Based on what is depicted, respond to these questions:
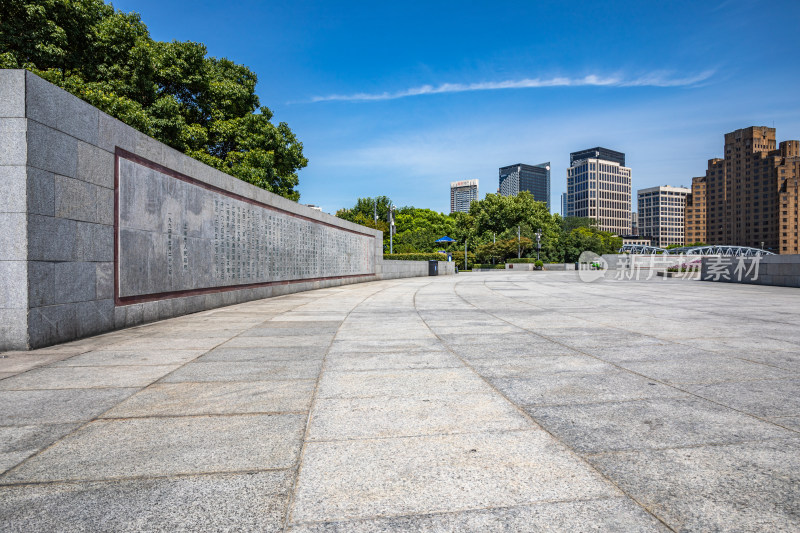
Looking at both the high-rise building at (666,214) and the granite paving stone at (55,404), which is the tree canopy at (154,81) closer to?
the granite paving stone at (55,404)

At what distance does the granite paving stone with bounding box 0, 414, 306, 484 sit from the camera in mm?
2424

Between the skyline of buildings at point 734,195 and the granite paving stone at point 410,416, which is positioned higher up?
the skyline of buildings at point 734,195

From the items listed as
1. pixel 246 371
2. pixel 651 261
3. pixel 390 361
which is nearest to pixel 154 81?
pixel 246 371

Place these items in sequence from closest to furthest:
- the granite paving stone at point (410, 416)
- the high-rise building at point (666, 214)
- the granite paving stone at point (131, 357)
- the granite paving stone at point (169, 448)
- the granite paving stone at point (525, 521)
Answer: the granite paving stone at point (525, 521) < the granite paving stone at point (169, 448) < the granite paving stone at point (410, 416) < the granite paving stone at point (131, 357) < the high-rise building at point (666, 214)

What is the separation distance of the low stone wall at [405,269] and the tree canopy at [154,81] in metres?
7.59

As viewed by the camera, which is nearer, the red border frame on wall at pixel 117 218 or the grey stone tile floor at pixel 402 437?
the grey stone tile floor at pixel 402 437

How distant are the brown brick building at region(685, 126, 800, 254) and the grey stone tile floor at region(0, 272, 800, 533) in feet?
509

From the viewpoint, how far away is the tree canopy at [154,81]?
657 inches

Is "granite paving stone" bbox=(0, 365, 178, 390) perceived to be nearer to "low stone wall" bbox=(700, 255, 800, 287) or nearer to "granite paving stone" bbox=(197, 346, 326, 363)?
"granite paving stone" bbox=(197, 346, 326, 363)

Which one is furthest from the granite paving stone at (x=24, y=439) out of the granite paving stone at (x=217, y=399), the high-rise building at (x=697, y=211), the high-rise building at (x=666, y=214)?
the high-rise building at (x=666, y=214)

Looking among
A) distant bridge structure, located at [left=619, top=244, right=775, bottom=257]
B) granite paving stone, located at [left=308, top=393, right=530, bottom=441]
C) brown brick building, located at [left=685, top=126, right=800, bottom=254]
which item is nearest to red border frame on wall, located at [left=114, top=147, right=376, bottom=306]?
granite paving stone, located at [left=308, top=393, right=530, bottom=441]

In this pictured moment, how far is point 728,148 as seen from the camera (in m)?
143

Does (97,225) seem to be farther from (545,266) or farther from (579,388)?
(545,266)

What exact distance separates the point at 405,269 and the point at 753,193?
14817cm
